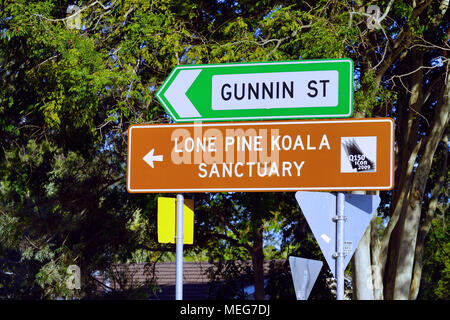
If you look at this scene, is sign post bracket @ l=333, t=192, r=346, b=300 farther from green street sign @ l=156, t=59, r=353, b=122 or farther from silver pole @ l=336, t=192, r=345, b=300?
green street sign @ l=156, t=59, r=353, b=122

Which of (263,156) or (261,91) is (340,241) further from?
(261,91)

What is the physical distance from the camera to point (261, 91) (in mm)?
6738

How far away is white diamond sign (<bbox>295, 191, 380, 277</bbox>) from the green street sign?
2.27ft

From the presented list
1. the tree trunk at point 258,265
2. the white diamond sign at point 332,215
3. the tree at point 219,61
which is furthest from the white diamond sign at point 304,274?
the tree trunk at point 258,265

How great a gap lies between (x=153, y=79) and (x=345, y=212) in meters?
9.58

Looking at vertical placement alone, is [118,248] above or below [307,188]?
above

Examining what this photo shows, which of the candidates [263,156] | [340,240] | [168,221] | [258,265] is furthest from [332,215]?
[258,265]

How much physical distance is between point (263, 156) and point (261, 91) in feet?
1.94

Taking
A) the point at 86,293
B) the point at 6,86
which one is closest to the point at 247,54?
the point at 6,86

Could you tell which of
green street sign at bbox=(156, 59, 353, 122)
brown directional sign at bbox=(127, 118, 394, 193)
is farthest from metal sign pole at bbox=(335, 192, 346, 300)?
green street sign at bbox=(156, 59, 353, 122)

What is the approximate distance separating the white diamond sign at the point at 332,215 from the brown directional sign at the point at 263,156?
0.33ft

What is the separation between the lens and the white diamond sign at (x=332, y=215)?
6297 millimetres

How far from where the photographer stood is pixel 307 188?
6426 mm
